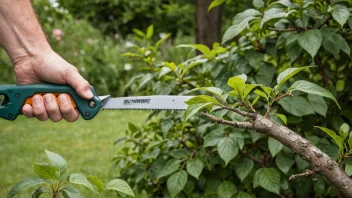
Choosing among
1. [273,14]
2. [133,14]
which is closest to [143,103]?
[273,14]

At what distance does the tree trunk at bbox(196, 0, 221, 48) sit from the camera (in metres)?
6.31

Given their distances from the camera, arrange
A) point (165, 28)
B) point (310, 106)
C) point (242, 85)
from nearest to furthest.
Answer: point (242, 85), point (310, 106), point (165, 28)

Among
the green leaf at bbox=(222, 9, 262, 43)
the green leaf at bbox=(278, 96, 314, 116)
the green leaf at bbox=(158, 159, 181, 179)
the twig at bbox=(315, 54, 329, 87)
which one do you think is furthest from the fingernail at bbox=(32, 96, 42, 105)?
the twig at bbox=(315, 54, 329, 87)

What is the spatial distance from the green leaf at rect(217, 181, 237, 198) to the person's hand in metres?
0.80

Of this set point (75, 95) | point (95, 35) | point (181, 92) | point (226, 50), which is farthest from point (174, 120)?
point (95, 35)

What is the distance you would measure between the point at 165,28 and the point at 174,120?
36.7 feet

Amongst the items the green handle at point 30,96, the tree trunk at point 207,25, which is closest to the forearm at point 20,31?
the green handle at point 30,96

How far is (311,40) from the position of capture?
234cm

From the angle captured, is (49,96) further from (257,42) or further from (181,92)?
(257,42)

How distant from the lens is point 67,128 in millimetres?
6359

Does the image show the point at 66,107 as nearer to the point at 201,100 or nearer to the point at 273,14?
the point at 201,100

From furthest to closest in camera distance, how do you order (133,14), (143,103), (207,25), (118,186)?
(133,14), (207,25), (143,103), (118,186)

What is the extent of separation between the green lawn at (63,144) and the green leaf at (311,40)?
199cm

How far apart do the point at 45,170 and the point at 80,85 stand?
0.67 metres
